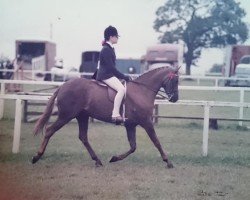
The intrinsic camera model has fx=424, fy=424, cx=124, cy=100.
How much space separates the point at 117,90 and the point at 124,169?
43.5 inches

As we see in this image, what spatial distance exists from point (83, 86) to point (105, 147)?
148 cm

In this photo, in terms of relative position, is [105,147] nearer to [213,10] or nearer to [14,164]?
[14,164]

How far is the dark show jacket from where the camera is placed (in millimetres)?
5801

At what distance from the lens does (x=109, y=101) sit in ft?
19.8

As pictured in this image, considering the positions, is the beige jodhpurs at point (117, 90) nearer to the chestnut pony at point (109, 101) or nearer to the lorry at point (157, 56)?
the chestnut pony at point (109, 101)

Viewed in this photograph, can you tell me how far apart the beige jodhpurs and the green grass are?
2.49 feet

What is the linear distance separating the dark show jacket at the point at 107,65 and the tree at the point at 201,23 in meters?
0.73

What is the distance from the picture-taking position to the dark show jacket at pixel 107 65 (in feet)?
19.0

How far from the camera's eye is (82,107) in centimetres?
608

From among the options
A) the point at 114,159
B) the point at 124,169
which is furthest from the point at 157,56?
the point at 124,169

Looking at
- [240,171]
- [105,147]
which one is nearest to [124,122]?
[105,147]

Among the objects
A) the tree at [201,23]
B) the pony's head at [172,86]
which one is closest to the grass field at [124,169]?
the pony's head at [172,86]

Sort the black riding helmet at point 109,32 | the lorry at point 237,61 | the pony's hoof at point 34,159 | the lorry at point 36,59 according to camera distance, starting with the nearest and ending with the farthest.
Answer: the black riding helmet at point 109,32
the pony's hoof at point 34,159
the lorry at point 237,61
the lorry at point 36,59

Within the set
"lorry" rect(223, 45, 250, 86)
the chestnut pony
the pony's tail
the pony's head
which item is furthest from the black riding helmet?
"lorry" rect(223, 45, 250, 86)
